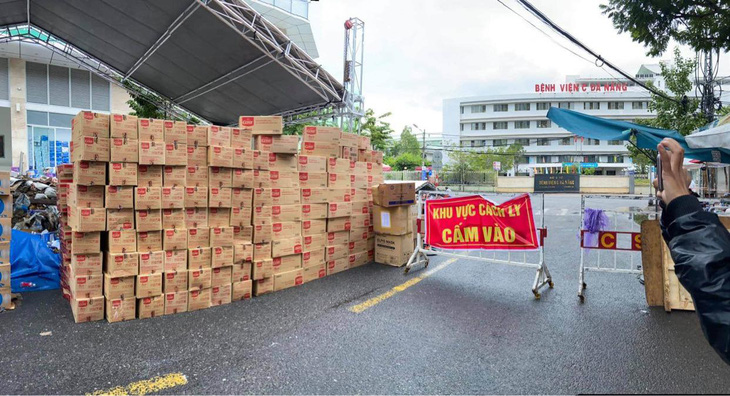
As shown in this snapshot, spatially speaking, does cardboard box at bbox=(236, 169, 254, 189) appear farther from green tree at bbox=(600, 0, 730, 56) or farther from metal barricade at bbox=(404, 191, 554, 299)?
green tree at bbox=(600, 0, 730, 56)

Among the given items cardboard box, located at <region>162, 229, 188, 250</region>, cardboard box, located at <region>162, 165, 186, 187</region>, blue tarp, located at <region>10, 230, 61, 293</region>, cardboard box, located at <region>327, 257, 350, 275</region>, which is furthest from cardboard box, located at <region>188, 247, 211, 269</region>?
blue tarp, located at <region>10, 230, 61, 293</region>

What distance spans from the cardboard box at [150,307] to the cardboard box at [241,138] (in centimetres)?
217

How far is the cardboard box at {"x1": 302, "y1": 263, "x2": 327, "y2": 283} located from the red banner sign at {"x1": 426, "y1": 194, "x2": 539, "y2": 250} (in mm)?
1858

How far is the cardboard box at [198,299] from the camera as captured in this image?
4.69 metres

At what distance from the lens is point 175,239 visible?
4652 mm

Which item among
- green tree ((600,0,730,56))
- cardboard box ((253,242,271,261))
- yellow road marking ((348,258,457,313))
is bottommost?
yellow road marking ((348,258,457,313))

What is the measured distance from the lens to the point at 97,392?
9.41ft

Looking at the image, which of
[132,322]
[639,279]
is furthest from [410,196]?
[132,322]

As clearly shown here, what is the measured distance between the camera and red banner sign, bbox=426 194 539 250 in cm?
555

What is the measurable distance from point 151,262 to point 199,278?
0.57 meters

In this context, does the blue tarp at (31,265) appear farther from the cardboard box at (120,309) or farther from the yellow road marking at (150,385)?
the yellow road marking at (150,385)

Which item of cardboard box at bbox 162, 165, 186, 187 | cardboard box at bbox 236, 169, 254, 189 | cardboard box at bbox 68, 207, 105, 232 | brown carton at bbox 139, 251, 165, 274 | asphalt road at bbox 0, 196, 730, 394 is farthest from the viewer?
→ cardboard box at bbox 236, 169, 254, 189

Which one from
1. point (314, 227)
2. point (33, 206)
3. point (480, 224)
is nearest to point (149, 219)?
point (314, 227)

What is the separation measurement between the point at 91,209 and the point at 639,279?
25.4 feet
